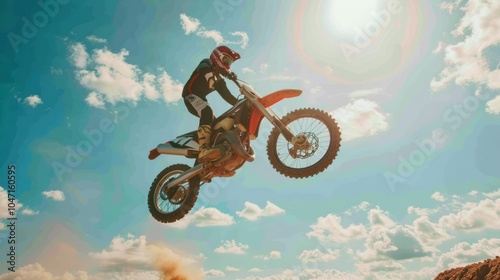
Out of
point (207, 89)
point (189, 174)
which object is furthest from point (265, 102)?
point (189, 174)

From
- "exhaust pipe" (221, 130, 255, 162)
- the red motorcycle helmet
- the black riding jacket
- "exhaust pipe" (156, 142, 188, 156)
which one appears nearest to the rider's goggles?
the red motorcycle helmet

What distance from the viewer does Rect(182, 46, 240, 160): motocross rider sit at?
8430mm

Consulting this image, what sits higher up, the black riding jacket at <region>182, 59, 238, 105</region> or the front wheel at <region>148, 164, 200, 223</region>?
the black riding jacket at <region>182, 59, 238, 105</region>

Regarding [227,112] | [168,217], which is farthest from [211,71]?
[168,217]

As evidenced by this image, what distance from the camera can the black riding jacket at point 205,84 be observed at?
28.8 feet

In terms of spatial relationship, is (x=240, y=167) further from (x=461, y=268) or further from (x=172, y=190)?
(x=461, y=268)

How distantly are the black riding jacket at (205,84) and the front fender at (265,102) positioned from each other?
0.73 meters

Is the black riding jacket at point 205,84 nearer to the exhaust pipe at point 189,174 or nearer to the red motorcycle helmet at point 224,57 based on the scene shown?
the red motorcycle helmet at point 224,57

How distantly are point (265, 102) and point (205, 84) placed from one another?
5.45 ft

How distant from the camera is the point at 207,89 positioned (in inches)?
360

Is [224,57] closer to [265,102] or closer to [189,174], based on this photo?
[265,102]

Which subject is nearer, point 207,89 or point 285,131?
point 285,131

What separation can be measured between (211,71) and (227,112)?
1.04 metres

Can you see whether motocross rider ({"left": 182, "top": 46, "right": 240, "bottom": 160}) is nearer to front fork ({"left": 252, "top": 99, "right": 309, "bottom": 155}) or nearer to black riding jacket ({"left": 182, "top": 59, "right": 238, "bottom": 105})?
black riding jacket ({"left": 182, "top": 59, "right": 238, "bottom": 105})
